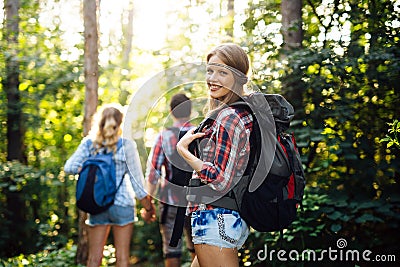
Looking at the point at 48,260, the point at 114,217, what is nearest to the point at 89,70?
the point at 48,260

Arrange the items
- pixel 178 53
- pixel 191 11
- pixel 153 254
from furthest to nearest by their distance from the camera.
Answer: pixel 191 11
pixel 153 254
pixel 178 53

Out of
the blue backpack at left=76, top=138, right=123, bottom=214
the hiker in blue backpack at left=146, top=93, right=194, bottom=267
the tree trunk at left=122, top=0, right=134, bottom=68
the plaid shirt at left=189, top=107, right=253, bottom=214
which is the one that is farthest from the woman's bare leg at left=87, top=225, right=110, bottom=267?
the tree trunk at left=122, top=0, right=134, bottom=68

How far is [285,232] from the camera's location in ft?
17.8

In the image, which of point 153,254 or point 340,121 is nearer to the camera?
point 340,121

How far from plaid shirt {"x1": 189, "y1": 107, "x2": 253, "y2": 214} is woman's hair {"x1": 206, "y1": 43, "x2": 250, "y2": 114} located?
152mm

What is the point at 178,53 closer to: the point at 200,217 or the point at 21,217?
the point at 21,217

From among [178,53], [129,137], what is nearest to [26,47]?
[178,53]

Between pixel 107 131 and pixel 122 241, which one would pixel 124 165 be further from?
pixel 122 241

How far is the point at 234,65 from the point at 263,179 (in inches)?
25.4

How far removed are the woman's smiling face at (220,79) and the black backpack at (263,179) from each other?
122 millimetres

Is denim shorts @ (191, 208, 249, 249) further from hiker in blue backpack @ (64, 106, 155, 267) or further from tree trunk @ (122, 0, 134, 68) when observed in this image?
tree trunk @ (122, 0, 134, 68)

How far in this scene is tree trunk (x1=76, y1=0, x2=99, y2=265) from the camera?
21.0 feet

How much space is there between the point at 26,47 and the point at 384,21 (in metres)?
5.53

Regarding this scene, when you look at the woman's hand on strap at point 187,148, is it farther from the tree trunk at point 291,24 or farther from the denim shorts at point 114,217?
the tree trunk at point 291,24
